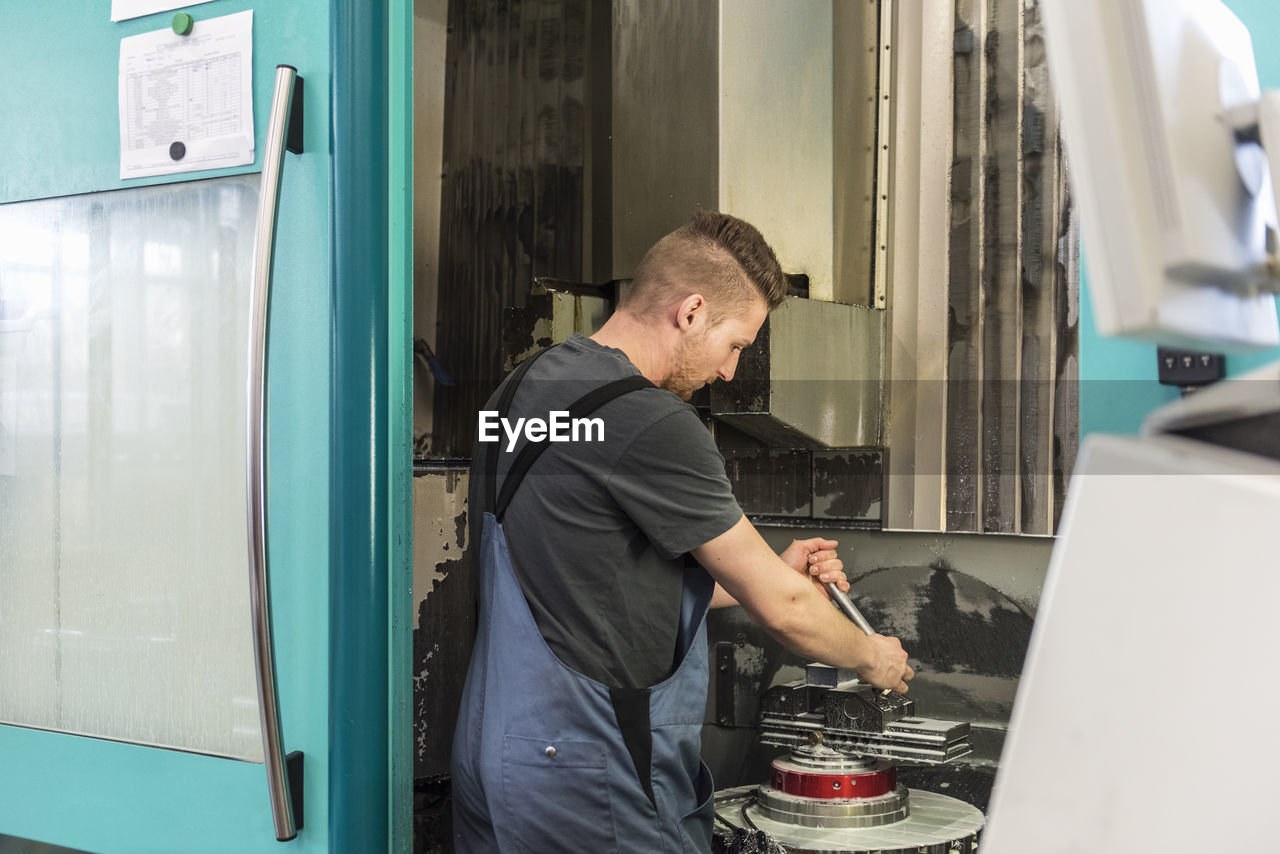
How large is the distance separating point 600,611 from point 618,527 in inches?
4.6

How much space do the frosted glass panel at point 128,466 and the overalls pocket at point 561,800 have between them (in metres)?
0.40

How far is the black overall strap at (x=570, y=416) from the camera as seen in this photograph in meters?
1.56

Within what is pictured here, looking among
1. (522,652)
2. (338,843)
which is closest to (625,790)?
(522,652)

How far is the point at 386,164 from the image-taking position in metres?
1.60

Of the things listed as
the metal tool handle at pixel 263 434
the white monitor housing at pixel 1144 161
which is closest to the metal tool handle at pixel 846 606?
the metal tool handle at pixel 263 434

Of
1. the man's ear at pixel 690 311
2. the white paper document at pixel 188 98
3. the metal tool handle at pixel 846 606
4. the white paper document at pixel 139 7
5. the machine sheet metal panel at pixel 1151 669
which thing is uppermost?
the white paper document at pixel 139 7

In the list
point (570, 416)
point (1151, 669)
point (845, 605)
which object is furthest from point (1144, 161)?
point (845, 605)

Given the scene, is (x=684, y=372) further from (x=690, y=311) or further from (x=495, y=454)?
(x=495, y=454)

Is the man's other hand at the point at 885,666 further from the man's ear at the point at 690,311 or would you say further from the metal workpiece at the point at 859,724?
the man's ear at the point at 690,311

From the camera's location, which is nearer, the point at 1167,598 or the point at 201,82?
the point at 1167,598

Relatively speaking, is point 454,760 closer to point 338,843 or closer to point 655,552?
point 338,843

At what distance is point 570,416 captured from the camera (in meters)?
1.56

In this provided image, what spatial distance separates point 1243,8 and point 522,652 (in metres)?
1.11

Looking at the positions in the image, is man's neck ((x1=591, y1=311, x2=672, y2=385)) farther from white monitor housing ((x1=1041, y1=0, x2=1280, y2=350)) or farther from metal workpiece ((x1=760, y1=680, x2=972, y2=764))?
white monitor housing ((x1=1041, y1=0, x2=1280, y2=350))
